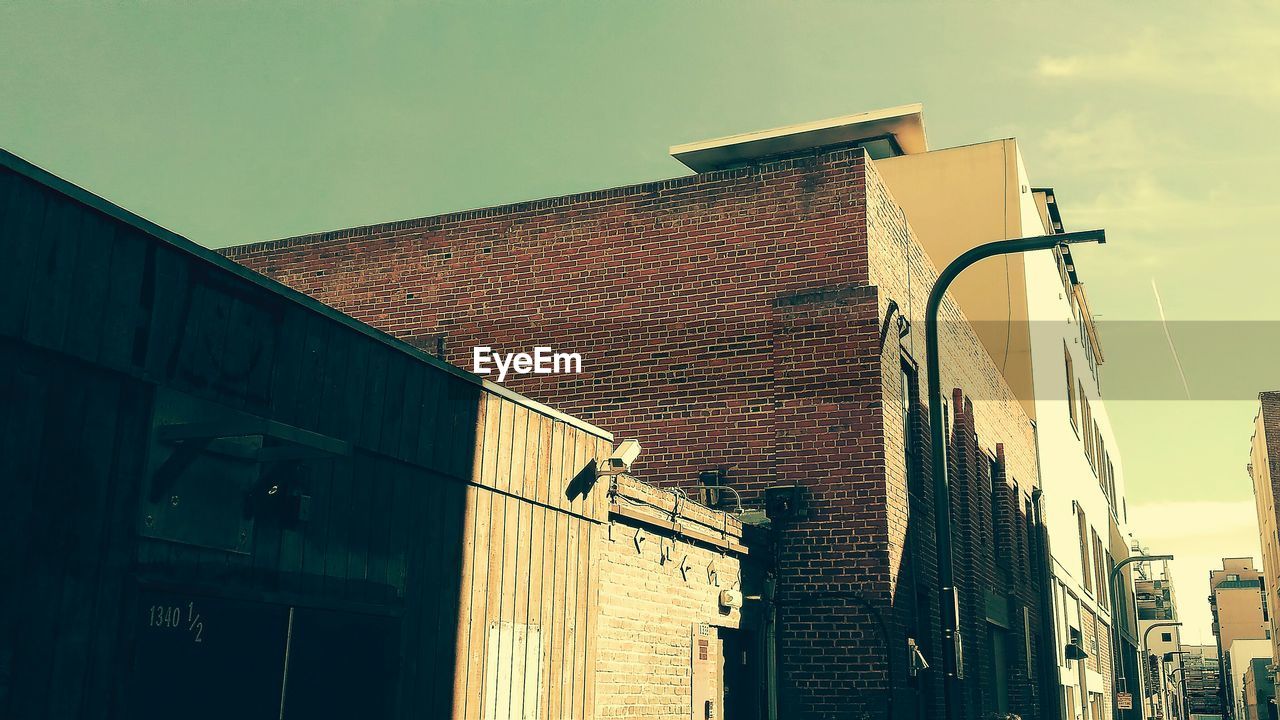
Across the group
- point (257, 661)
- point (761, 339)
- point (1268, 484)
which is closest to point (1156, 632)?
point (1268, 484)

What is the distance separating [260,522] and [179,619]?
2.61ft

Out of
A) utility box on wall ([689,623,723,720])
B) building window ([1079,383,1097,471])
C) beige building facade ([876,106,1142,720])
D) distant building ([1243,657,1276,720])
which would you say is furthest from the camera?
distant building ([1243,657,1276,720])

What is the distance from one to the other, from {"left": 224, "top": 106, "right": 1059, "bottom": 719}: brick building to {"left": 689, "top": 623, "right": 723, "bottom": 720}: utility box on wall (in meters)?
1.19

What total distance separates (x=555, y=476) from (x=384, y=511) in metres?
2.19

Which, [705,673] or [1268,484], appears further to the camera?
[1268,484]

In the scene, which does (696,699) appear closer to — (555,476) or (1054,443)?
(555,476)

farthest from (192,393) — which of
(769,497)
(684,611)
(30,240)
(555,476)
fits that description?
(769,497)

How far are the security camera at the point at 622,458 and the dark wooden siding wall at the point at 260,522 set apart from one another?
40cm

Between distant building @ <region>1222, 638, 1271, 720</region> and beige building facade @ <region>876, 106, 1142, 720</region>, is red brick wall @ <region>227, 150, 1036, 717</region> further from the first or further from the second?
distant building @ <region>1222, 638, 1271, 720</region>

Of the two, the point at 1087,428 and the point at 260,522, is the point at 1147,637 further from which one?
the point at 260,522

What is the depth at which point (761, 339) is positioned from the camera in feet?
49.0

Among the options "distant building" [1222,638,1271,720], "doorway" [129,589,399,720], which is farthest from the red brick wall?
"distant building" [1222,638,1271,720]

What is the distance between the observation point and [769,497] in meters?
14.2

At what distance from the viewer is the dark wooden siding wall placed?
5.35 meters
